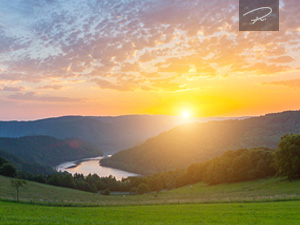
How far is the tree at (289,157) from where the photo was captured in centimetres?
5047

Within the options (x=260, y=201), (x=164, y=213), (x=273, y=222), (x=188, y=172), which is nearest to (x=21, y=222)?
(x=164, y=213)

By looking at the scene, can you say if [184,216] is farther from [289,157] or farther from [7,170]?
[7,170]

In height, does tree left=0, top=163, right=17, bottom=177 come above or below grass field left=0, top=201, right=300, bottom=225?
below

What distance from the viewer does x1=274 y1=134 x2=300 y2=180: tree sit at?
50.5 meters

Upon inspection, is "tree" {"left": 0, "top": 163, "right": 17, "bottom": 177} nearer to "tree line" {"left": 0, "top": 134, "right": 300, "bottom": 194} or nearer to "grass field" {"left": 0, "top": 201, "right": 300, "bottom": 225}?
"tree line" {"left": 0, "top": 134, "right": 300, "bottom": 194}

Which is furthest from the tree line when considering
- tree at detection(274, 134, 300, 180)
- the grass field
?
the grass field

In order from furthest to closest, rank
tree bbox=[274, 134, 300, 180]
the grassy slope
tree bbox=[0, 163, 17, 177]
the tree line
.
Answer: tree bbox=[0, 163, 17, 177] → the tree line → tree bbox=[274, 134, 300, 180] → the grassy slope

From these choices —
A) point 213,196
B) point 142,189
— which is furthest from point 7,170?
point 213,196

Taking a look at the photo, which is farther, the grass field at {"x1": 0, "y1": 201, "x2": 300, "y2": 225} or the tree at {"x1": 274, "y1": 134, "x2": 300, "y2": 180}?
the tree at {"x1": 274, "y1": 134, "x2": 300, "y2": 180}

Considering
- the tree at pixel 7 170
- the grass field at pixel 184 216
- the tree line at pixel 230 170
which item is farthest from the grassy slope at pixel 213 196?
the tree at pixel 7 170

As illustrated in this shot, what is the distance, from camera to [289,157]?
5303cm

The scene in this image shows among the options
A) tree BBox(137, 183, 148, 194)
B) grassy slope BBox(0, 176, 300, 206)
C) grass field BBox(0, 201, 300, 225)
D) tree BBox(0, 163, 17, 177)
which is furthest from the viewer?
tree BBox(137, 183, 148, 194)

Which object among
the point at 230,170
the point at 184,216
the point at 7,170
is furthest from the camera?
the point at 7,170

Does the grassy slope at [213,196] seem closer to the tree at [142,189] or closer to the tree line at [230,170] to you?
the tree line at [230,170]
